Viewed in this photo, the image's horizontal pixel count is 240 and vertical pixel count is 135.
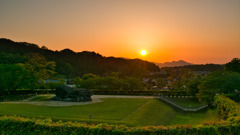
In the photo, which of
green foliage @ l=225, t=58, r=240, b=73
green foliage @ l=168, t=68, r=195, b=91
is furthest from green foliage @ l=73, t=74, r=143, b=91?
green foliage @ l=225, t=58, r=240, b=73

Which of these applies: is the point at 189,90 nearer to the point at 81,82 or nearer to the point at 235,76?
the point at 235,76

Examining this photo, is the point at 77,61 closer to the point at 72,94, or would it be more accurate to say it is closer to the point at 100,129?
the point at 72,94

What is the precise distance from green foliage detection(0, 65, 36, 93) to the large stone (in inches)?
558

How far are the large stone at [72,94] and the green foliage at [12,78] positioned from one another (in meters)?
14.2

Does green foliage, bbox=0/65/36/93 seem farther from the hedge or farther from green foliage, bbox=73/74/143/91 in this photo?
the hedge

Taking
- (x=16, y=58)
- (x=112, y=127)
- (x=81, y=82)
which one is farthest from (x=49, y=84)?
(x=112, y=127)

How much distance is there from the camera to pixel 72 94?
122 feet

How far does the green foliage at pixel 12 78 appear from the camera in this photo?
4348 centimetres

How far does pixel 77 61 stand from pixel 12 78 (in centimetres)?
8560

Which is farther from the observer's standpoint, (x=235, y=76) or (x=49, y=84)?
(x=49, y=84)

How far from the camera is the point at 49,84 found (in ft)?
187

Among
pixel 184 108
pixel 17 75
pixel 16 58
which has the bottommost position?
pixel 184 108

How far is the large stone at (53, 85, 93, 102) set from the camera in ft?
120

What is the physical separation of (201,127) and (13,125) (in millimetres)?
12206
